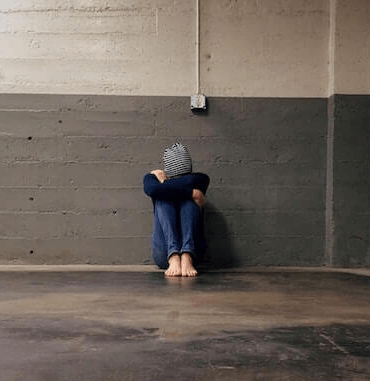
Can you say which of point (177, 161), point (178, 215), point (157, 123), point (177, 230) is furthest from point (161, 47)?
point (177, 230)

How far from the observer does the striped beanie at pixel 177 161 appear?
11.2 ft

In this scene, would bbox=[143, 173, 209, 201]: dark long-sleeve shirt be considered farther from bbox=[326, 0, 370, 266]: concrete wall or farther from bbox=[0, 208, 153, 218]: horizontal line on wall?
bbox=[326, 0, 370, 266]: concrete wall

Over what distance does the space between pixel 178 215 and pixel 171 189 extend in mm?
211

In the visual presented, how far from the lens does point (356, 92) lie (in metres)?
3.74

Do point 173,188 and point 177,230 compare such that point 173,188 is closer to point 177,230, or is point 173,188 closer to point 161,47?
point 177,230

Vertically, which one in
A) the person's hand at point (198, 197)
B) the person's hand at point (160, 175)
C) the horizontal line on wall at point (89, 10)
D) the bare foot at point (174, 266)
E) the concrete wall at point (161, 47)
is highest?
the horizontal line on wall at point (89, 10)

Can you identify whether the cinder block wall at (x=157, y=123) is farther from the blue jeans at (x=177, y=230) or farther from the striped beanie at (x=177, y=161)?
the blue jeans at (x=177, y=230)

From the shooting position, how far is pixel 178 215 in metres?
3.35

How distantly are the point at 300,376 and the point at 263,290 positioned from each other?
4.56ft

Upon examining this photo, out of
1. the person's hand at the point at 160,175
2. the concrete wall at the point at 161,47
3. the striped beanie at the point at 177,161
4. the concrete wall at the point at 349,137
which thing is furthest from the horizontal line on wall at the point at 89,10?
the concrete wall at the point at 349,137

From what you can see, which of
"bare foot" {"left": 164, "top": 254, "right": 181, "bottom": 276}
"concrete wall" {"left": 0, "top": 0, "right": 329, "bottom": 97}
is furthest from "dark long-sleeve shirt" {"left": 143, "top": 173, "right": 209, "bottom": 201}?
"concrete wall" {"left": 0, "top": 0, "right": 329, "bottom": 97}

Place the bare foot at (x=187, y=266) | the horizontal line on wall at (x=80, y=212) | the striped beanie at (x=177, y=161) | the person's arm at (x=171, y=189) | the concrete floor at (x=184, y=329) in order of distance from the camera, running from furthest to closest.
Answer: the horizontal line on wall at (x=80, y=212), the striped beanie at (x=177, y=161), the person's arm at (x=171, y=189), the bare foot at (x=187, y=266), the concrete floor at (x=184, y=329)

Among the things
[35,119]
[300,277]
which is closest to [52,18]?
[35,119]

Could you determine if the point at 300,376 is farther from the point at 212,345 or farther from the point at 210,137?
the point at 210,137
